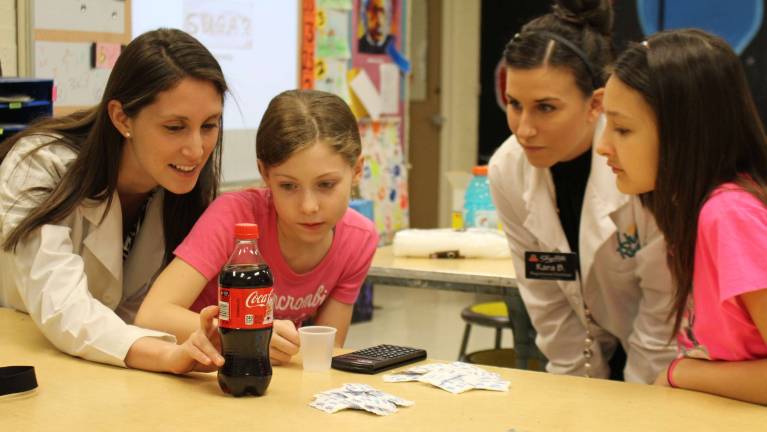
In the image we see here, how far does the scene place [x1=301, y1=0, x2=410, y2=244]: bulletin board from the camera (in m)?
5.24

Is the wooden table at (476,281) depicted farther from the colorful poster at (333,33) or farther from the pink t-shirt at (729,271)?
the colorful poster at (333,33)

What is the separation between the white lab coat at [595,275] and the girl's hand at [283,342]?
901 millimetres

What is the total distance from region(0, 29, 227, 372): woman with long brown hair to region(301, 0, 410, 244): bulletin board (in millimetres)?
3020

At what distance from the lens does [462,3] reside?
6.99 meters

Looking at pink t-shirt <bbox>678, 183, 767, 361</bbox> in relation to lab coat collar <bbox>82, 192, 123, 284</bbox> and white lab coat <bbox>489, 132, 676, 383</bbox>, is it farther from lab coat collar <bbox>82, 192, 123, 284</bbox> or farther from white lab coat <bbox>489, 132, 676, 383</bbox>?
lab coat collar <bbox>82, 192, 123, 284</bbox>

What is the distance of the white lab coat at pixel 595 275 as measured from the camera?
2.35 m

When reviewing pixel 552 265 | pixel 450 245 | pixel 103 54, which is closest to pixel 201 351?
pixel 552 265

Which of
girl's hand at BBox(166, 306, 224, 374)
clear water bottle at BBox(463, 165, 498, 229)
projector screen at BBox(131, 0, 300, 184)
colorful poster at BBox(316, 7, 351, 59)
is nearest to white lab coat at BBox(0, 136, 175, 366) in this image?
girl's hand at BBox(166, 306, 224, 374)

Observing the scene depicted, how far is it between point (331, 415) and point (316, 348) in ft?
0.86

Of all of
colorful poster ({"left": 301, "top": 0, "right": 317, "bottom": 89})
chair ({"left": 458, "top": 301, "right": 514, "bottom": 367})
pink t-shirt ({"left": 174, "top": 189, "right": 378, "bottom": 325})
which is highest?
colorful poster ({"left": 301, "top": 0, "right": 317, "bottom": 89})

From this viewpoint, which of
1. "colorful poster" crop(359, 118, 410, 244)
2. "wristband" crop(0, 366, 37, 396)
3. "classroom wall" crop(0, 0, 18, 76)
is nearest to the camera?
"wristband" crop(0, 366, 37, 396)

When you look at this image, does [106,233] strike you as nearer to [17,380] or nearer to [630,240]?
[17,380]

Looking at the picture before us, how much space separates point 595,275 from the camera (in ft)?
8.00

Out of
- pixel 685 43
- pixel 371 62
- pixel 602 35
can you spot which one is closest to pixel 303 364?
pixel 685 43
